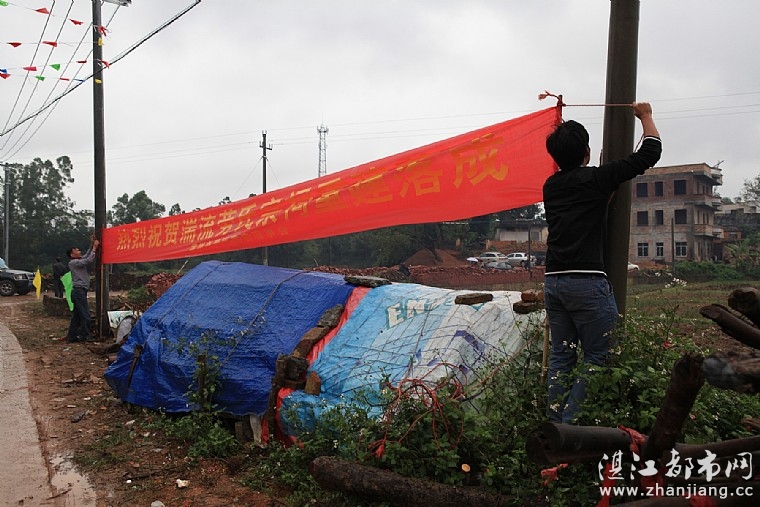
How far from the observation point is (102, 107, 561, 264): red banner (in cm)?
376

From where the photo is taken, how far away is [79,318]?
35.3ft

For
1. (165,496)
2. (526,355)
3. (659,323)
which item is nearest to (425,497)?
(526,355)

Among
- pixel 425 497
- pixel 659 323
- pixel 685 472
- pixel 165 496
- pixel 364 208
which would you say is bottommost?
pixel 165 496

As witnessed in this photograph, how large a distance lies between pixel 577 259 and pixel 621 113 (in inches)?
38.2

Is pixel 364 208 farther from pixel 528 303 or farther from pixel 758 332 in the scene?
pixel 758 332

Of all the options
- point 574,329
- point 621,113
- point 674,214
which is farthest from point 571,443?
point 674,214

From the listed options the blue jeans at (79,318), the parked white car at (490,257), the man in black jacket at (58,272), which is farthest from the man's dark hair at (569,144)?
the parked white car at (490,257)

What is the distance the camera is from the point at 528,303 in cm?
401

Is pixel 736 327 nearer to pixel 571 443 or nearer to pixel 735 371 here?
pixel 735 371

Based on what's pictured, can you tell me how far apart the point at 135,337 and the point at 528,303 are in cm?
443

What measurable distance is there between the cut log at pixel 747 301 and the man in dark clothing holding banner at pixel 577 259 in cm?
83

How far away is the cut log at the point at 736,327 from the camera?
1.94m

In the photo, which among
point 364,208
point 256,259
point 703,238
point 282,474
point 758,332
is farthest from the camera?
point 703,238

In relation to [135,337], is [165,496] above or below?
below
